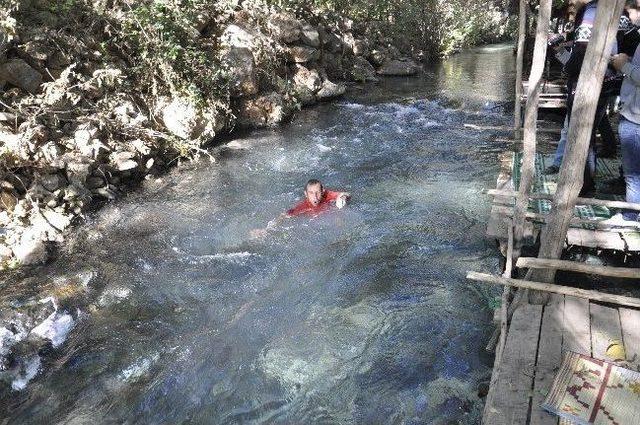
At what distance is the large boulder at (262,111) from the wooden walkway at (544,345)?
8.86 meters

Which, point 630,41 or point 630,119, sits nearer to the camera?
point 630,119

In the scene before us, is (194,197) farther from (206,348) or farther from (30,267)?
(206,348)

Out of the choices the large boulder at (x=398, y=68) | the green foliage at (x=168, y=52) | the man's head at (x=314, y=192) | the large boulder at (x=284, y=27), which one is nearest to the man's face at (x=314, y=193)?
the man's head at (x=314, y=192)

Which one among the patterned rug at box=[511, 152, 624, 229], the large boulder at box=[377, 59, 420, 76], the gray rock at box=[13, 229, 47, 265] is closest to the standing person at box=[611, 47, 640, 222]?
the patterned rug at box=[511, 152, 624, 229]

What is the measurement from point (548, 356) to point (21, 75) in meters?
8.91

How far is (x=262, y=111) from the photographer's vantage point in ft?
37.7

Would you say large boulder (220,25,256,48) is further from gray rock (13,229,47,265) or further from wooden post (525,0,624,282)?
wooden post (525,0,624,282)

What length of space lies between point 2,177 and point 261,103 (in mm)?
6094

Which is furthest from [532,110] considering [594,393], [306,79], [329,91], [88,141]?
[329,91]

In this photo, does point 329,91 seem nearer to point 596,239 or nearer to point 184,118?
point 184,118

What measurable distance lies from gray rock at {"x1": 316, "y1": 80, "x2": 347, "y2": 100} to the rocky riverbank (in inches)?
11.3

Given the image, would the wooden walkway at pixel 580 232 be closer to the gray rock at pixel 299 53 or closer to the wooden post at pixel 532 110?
the wooden post at pixel 532 110

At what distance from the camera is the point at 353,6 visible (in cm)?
1842

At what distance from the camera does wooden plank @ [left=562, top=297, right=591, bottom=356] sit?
3307 mm
